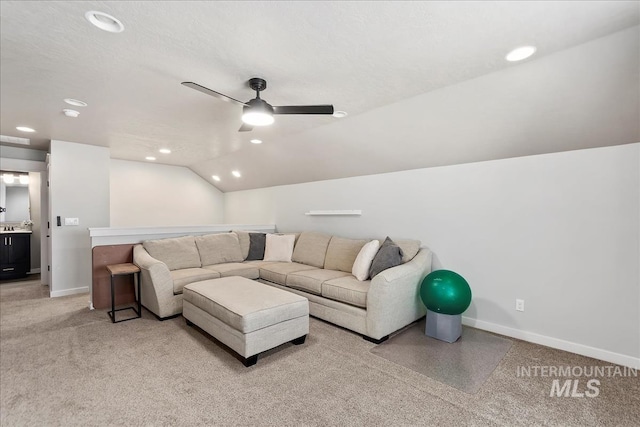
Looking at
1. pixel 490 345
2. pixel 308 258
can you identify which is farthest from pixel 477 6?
pixel 308 258

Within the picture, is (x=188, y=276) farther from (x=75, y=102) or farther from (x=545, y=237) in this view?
(x=545, y=237)

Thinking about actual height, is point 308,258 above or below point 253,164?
below

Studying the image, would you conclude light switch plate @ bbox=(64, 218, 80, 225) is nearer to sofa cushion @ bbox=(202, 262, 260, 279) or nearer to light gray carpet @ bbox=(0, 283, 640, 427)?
light gray carpet @ bbox=(0, 283, 640, 427)

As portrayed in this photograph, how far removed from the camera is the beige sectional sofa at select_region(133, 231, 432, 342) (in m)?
2.93

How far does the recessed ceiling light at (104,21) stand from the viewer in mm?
1634

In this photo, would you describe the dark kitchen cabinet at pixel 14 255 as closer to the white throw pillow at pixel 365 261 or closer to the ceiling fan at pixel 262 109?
the ceiling fan at pixel 262 109

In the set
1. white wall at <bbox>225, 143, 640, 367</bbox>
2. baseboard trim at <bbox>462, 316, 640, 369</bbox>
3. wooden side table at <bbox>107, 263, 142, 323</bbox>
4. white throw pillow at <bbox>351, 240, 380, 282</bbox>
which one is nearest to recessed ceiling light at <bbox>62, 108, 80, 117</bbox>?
wooden side table at <bbox>107, 263, 142, 323</bbox>

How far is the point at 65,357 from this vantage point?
8.40ft

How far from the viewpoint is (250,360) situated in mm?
2443

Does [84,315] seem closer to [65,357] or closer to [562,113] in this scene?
[65,357]

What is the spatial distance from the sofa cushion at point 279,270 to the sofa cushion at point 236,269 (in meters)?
0.12

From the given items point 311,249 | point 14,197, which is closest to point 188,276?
point 311,249

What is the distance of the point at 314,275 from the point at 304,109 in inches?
82.1

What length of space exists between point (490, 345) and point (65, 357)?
394 centimetres
